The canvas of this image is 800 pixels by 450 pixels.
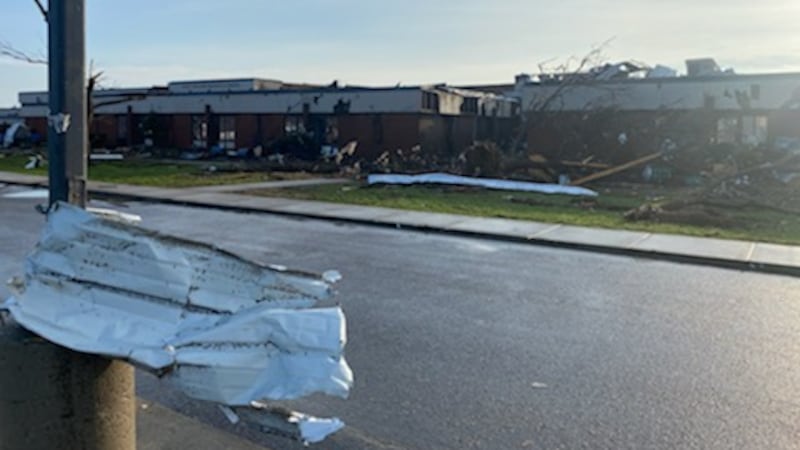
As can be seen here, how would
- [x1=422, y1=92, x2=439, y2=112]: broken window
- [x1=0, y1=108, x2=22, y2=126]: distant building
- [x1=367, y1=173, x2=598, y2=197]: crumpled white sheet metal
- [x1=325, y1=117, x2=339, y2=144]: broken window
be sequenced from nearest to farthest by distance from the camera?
1. [x1=367, y1=173, x2=598, y2=197]: crumpled white sheet metal
2. [x1=422, y1=92, x2=439, y2=112]: broken window
3. [x1=325, y1=117, x2=339, y2=144]: broken window
4. [x1=0, y1=108, x2=22, y2=126]: distant building

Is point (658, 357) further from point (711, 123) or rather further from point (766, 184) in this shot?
point (711, 123)

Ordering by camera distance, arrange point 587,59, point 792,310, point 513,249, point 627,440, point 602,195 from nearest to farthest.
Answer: point 627,440
point 792,310
point 513,249
point 602,195
point 587,59

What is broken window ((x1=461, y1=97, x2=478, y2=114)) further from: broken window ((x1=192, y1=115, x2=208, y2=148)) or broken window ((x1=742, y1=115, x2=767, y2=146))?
broken window ((x1=192, y1=115, x2=208, y2=148))

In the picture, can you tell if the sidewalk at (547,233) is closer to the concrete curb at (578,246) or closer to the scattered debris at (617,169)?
the concrete curb at (578,246)

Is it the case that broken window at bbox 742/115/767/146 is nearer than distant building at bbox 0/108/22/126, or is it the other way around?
broken window at bbox 742/115/767/146

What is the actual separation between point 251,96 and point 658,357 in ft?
125

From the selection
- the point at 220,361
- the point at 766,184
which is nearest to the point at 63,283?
the point at 220,361

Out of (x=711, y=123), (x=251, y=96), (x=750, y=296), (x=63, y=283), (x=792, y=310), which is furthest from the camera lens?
(x=251, y=96)

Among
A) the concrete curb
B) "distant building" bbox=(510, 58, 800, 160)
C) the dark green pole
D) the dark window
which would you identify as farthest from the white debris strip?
the dark window

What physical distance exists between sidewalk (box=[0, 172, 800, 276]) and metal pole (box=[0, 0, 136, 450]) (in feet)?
35.2

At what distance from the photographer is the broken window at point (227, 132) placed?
43.5m

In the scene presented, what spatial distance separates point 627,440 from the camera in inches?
191

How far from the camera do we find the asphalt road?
16.5ft

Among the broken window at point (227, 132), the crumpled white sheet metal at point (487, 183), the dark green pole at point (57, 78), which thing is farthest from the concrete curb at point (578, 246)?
the broken window at point (227, 132)
